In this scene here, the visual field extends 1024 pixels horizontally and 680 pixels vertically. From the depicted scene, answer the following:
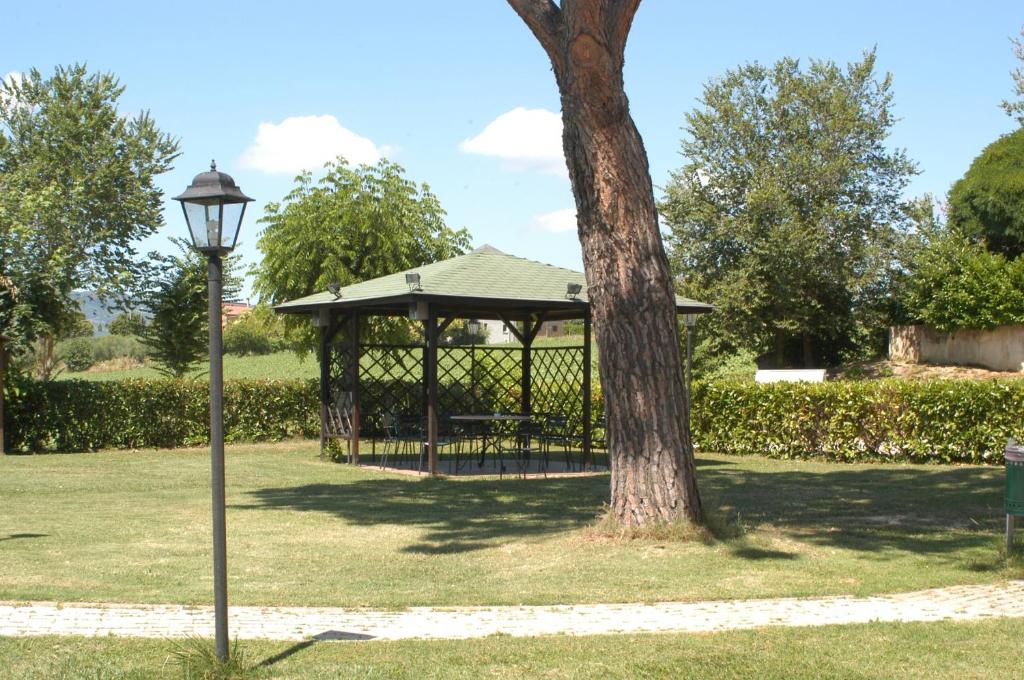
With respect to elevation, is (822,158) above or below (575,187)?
above

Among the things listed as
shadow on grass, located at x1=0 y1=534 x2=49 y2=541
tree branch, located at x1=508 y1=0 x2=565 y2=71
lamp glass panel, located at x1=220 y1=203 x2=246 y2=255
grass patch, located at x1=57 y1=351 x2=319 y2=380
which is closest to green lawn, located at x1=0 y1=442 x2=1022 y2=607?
shadow on grass, located at x1=0 y1=534 x2=49 y2=541

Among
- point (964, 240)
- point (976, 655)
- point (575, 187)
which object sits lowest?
point (976, 655)

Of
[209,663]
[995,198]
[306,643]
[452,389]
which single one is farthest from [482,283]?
[995,198]

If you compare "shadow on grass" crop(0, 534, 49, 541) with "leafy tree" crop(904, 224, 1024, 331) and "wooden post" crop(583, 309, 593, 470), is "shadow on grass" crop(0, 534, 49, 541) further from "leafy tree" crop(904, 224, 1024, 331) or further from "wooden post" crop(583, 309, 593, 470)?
"leafy tree" crop(904, 224, 1024, 331)

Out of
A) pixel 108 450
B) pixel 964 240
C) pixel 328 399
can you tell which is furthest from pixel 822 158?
pixel 108 450

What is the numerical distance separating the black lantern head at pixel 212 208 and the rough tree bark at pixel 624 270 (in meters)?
4.56

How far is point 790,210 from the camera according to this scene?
31812 mm

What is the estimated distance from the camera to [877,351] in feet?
110

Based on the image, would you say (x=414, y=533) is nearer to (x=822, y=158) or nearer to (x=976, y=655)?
(x=976, y=655)

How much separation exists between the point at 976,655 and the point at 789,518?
215 inches

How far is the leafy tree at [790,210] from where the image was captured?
31875 mm

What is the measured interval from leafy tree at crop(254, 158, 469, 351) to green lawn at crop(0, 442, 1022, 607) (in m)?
10.4

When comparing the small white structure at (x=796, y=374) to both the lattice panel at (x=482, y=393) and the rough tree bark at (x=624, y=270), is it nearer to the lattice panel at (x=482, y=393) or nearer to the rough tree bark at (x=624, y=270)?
the lattice panel at (x=482, y=393)

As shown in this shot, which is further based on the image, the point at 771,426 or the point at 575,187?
the point at 771,426
